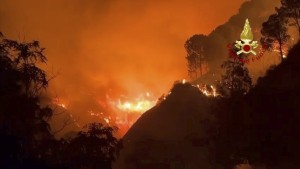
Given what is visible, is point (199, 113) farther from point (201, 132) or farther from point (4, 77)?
point (4, 77)

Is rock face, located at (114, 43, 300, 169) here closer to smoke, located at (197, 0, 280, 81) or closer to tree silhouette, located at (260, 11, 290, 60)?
tree silhouette, located at (260, 11, 290, 60)

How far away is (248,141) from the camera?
44.1 metres

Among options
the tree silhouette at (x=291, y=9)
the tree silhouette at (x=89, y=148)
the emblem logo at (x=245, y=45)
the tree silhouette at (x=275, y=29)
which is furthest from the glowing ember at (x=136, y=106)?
the tree silhouette at (x=89, y=148)

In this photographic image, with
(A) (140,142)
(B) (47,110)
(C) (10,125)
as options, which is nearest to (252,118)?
(B) (47,110)

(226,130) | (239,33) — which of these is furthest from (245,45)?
(239,33)

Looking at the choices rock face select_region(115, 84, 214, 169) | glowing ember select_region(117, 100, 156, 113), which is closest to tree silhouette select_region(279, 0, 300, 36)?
rock face select_region(115, 84, 214, 169)

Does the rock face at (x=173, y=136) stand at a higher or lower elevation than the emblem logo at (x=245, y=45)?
lower

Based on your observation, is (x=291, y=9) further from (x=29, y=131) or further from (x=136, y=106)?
(x=136, y=106)

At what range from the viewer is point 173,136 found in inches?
3014

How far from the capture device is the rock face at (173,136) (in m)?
70.5

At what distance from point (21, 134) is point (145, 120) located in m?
60.8

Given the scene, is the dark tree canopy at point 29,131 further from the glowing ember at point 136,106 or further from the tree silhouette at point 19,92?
the glowing ember at point 136,106

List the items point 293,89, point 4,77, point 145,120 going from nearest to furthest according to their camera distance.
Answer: point 4,77, point 293,89, point 145,120

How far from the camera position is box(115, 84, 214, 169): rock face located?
7050 centimetres
